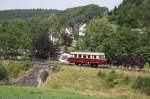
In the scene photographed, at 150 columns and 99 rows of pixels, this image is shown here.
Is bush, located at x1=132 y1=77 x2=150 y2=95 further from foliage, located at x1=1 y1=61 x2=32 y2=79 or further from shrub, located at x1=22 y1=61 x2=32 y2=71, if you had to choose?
shrub, located at x1=22 y1=61 x2=32 y2=71

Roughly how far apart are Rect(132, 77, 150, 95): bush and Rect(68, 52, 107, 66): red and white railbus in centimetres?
1117

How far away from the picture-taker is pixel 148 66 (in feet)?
202

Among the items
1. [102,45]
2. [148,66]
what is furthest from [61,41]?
[148,66]

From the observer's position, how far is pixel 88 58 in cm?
5984

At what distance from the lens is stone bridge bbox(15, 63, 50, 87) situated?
2000 inches

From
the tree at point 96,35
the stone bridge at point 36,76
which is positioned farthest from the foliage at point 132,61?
the tree at point 96,35

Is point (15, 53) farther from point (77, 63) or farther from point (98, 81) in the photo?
point (98, 81)

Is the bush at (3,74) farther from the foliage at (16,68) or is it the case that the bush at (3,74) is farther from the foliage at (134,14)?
the foliage at (134,14)

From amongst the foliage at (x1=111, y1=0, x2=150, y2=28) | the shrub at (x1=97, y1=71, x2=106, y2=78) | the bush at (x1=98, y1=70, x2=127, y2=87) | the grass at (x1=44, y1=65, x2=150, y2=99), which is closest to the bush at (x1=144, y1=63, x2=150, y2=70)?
the grass at (x1=44, y1=65, x2=150, y2=99)

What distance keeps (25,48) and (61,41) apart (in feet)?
86.2

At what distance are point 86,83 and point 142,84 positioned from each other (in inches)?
265

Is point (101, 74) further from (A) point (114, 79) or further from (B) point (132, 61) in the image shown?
(B) point (132, 61)

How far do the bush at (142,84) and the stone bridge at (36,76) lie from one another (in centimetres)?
1086

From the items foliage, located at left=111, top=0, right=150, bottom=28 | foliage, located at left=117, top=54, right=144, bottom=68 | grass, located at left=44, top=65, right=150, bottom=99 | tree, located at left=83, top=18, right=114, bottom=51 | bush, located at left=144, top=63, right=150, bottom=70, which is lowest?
grass, located at left=44, top=65, right=150, bottom=99
